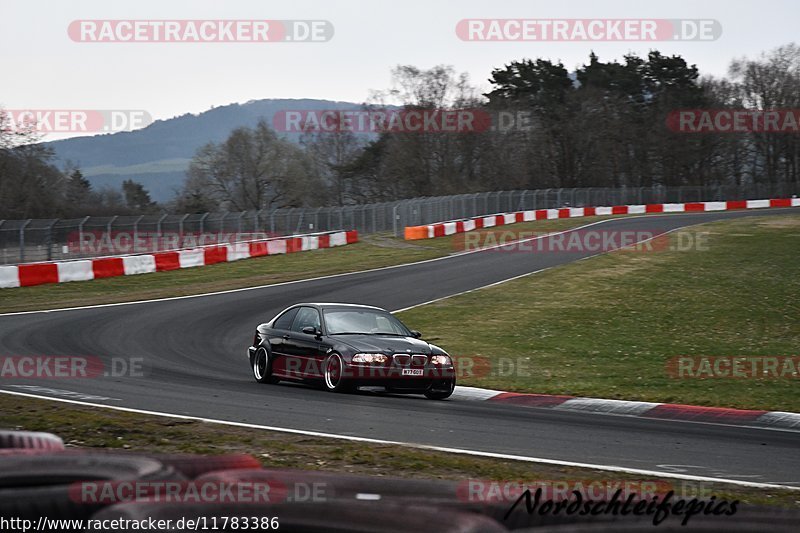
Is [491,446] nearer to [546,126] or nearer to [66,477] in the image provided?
[66,477]

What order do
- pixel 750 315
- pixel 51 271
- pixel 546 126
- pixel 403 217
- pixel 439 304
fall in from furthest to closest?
1. pixel 546 126
2. pixel 403 217
3. pixel 51 271
4. pixel 439 304
5. pixel 750 315

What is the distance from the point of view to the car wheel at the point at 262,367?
555 inches

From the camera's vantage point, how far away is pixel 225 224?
4094 centimetres

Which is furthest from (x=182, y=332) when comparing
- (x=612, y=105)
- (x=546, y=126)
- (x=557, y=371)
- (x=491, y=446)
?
(x=612, y=105)

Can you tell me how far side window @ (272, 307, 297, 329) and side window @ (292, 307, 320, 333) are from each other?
4.3 inches

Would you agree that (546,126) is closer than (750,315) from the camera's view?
No

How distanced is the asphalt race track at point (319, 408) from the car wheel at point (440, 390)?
0.22 m

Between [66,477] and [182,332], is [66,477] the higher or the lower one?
the higher one

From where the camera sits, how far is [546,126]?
90562 millimetres

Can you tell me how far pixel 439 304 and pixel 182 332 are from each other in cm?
774

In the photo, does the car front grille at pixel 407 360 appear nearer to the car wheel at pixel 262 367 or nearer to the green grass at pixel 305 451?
the car wheel at pixel 262 367

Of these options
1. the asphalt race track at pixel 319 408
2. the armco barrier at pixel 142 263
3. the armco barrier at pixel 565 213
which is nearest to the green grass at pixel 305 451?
the asphalt race track at pixel 319 408

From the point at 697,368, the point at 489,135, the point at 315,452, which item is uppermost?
the point at 489,135

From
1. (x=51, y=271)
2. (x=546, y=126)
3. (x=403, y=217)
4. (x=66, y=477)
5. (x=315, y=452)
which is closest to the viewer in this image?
(x=66, y=477)
